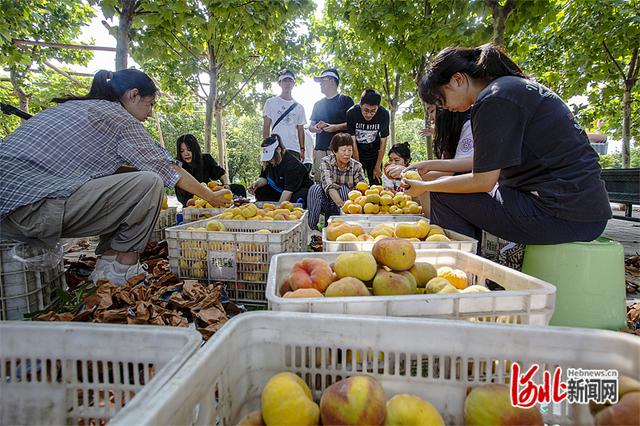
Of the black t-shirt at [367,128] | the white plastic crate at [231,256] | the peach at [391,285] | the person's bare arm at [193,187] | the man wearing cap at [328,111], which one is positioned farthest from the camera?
the man wearing cap at [328,111]

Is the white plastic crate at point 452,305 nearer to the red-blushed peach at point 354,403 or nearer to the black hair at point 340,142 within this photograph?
the red-blushed peach at point 354,403

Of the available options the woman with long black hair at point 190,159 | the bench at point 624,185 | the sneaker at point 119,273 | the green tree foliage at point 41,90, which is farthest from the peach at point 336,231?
the green tree foliage at point 41,90

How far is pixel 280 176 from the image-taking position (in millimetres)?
5406

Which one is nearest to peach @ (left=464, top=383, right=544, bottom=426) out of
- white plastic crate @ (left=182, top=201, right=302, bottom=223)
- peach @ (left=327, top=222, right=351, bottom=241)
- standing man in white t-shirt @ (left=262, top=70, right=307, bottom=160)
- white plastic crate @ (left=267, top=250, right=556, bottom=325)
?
white plastic crate @ (left=267, top=250, right=556, bottom=325)

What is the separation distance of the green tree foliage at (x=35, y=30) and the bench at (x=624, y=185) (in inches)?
360

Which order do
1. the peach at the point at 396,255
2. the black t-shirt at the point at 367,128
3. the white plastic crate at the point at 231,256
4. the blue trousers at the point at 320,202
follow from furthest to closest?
the black t-shirt at the point at 367,128
the blue trousers at the point at 320,202
the white plastic crate at the point at 231,256
the peach at the point at 396,255

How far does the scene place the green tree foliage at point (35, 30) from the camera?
5824 millimetres

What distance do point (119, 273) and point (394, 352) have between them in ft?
7.97

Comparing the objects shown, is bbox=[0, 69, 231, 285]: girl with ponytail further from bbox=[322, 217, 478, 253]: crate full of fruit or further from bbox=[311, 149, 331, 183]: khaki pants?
bbox=[311, 149, 331, 183]: khaki pants

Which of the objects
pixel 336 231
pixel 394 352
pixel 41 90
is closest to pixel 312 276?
pixel 394 352

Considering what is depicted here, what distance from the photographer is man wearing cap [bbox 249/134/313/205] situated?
5195mm

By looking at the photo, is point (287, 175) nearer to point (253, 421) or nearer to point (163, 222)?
point (163, 222)

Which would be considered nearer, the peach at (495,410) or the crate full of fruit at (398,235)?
the peach at (495,410)

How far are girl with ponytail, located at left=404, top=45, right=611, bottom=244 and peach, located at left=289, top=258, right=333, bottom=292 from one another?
113 centimetres
